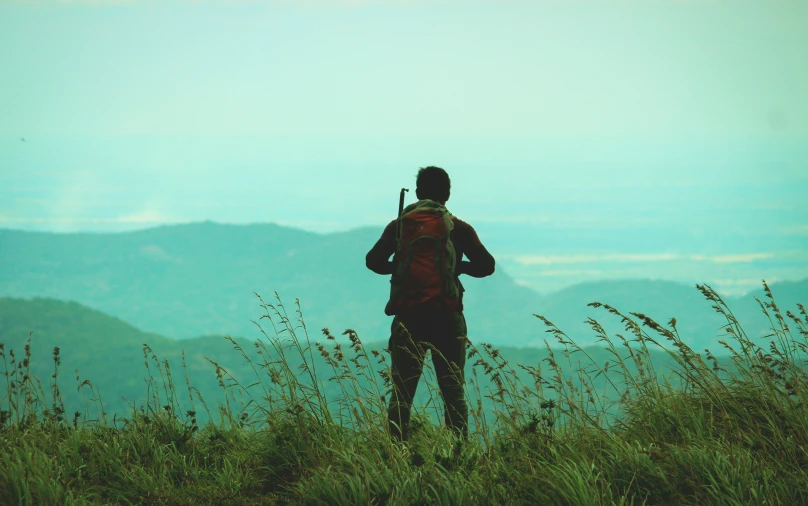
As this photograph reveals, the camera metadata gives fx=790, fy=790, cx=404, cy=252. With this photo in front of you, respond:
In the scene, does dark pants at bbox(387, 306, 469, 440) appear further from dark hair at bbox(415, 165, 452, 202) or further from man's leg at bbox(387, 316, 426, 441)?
dark hair at bbox(415, 165, 452, 202)

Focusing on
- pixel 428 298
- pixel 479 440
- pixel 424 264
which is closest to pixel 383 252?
pixel 424 264

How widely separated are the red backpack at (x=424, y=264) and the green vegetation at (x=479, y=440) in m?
0.57

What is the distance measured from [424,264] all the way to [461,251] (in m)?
0.42

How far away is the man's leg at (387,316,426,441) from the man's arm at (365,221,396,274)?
0.48m

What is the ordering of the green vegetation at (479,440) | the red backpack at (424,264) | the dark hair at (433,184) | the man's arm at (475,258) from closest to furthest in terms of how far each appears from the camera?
the green vegetation at (479,440), the red backpack at (424,264), the man's arm at (475,258), the dark hair at (433,184)

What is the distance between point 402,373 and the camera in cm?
660

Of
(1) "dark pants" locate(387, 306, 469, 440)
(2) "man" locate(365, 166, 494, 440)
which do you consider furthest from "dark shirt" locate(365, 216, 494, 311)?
(1) "dark pants" locate(387, 306, 469, 440)

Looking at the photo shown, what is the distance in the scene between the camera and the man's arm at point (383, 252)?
6637mm

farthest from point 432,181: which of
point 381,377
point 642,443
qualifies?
point 642,443

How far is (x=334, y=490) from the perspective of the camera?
5.23 metres

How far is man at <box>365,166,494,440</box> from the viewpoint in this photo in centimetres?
644

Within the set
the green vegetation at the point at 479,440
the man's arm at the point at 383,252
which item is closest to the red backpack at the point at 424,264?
the man's arm at the point at 383,252

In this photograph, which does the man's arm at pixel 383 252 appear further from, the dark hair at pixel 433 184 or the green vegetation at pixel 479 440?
the green vegetation at pixel 479 440

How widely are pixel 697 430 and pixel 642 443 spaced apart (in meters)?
0.41
